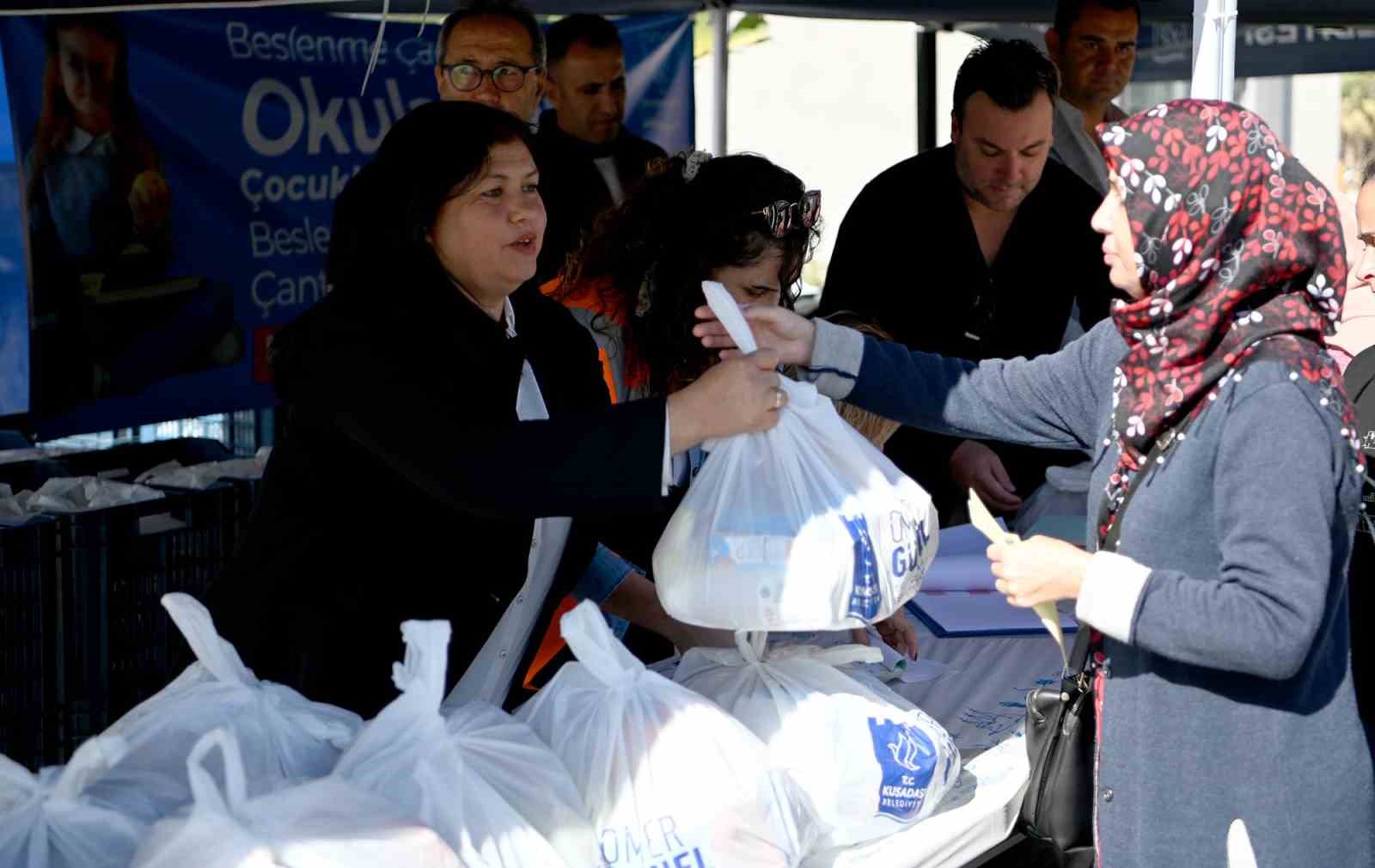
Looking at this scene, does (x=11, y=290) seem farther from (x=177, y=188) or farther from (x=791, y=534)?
(x=791, y=534)

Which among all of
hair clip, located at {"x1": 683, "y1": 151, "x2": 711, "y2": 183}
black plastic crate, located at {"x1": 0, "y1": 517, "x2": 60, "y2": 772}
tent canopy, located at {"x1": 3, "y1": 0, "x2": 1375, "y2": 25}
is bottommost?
black plastic crate, located at {"x1": 0, "y1": 517, "x2": 60, "y2": 772}

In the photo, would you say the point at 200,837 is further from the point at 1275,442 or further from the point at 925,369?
the point at 925,369

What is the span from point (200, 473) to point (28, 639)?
65 cm

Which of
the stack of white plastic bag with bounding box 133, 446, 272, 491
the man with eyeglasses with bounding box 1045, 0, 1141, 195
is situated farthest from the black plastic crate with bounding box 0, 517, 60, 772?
the man with eyeglasses with bounding box 1045, 0, 1141, 195

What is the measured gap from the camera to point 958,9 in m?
6.05

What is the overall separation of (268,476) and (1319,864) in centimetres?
145

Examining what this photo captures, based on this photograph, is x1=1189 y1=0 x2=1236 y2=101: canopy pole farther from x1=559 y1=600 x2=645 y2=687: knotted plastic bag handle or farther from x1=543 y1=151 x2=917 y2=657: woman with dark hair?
x1=559 y1=600 x2=645 y2=687: knotted plastic bag handle

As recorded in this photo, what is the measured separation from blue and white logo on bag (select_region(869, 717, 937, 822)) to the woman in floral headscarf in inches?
10.7

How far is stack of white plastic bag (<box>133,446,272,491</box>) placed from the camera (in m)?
3.87

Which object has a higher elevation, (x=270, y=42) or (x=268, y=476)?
(x=270, y=42)

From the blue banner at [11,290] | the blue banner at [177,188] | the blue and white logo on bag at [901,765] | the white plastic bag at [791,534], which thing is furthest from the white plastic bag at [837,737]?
the blue banner at [177,188]

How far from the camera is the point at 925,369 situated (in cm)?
251

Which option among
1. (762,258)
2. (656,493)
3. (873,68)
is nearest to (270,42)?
(762,258)

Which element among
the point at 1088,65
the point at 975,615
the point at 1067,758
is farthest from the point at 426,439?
the point at 1088,65
